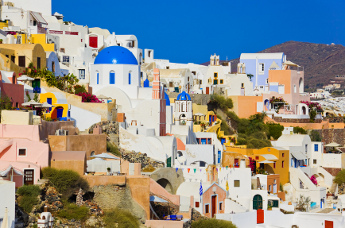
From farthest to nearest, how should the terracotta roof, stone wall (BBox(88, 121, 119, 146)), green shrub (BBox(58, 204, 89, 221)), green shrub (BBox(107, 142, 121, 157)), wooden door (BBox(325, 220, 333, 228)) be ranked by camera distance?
stone wall (BBox(88, 121, 119, 146)) < wooden door (BBox(325, 220, 333, 228)) < green shrub (BBox(107, 142, 121, 157)) < the terracotta roof < green shrub (BBox(58, 204, 89, 221))

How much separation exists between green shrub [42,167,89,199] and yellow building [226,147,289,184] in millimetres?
16240

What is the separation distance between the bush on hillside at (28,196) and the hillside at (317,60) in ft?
332

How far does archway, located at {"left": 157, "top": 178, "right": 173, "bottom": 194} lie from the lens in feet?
113

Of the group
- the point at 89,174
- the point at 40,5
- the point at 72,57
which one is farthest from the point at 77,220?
the point at 40,5

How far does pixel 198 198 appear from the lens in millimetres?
34219

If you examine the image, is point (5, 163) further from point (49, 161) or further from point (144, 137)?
point (144, 137)

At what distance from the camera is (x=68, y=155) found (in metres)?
29.3

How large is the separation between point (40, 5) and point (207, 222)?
31.3 meters

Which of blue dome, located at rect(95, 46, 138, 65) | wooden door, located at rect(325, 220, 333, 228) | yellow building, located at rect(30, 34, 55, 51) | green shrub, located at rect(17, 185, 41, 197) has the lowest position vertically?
wooden door, located at rect(325, 220, 333, 228)

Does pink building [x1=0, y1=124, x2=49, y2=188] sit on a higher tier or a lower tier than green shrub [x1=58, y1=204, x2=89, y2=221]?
higher

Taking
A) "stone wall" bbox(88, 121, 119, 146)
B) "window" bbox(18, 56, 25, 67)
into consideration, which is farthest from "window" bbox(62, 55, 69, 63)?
"stone wall" bbox(88, 121, 119, 146)

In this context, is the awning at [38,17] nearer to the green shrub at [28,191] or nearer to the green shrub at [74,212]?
the green shrub at [74,212]

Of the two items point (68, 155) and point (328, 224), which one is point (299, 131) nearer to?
point (328, 224)

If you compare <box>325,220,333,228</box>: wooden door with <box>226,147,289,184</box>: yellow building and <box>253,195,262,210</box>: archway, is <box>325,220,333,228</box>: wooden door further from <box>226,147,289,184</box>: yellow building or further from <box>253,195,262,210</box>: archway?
<box>226,147,289,184</box>: yellow building
